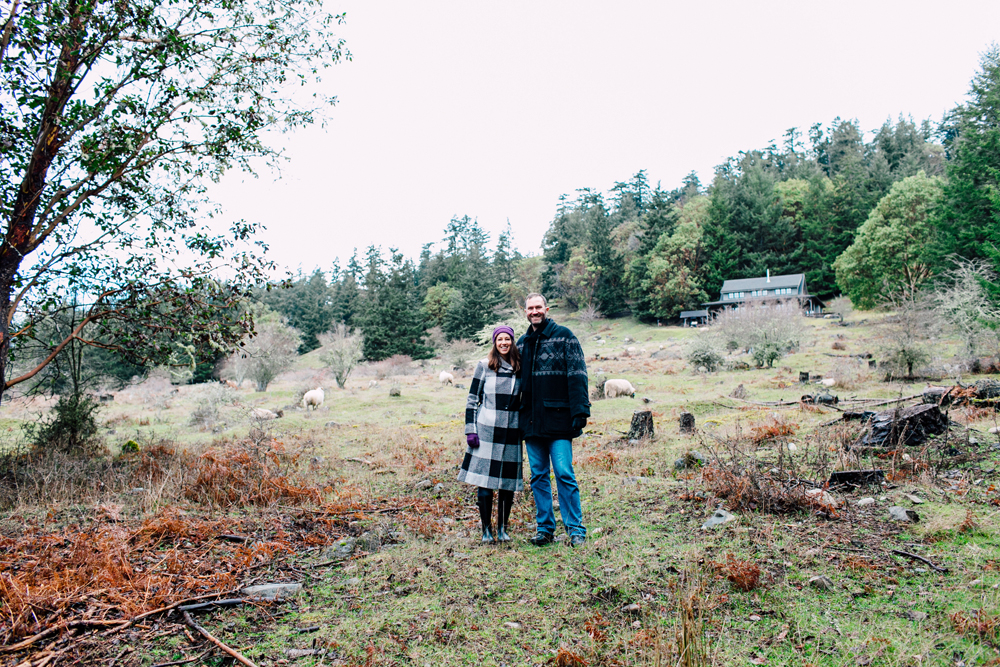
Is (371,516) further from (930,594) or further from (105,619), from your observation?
(930,594)

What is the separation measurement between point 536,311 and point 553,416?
2.97 feet

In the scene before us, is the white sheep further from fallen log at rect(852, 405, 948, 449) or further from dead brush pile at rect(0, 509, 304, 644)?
fallen log at rect(852, 405, 948, 449)

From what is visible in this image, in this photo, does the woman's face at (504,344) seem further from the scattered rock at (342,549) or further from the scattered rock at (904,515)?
the scattered rock at (904,515)

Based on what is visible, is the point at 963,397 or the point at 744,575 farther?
the point at 963,397

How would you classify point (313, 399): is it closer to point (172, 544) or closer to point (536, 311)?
point (172, 544)

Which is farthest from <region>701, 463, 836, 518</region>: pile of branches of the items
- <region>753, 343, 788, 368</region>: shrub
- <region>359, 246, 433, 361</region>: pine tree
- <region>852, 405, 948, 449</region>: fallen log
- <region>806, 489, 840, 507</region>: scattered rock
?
<region>359, 246, 433, 361</region>: pine tree

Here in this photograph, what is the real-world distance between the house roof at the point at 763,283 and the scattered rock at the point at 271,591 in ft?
177

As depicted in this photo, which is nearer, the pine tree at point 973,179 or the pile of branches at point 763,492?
the pile of branches at point 763,492

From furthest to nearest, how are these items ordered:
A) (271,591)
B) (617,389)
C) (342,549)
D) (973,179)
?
1. (973,179)
2. (617,389)
3. (342,549)
4. (271,591)

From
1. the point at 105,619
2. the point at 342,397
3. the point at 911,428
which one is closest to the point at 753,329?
the point at 342,397

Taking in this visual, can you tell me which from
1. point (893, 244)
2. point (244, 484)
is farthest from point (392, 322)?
point (244, 484)

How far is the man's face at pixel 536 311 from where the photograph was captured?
15.1 ft

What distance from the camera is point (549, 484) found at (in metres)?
4.41

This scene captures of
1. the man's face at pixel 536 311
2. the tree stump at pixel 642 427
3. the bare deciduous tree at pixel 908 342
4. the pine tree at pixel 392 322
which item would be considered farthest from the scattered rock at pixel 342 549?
the pine tree at pixel 392 322
